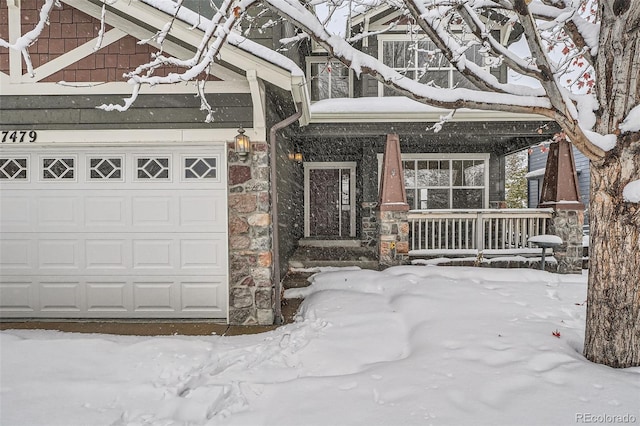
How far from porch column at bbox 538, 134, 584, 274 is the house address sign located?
8.51 metres

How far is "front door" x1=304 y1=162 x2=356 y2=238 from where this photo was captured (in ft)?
33.2

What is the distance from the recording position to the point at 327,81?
8984 millimetres

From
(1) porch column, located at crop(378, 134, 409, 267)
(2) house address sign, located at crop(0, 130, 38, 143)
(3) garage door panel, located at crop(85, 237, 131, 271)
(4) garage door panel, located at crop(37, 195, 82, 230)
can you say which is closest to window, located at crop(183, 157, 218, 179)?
(3) garage door panel, located at crop(85, 237, 131, 271)

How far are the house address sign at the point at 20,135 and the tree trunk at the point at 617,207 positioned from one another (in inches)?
242

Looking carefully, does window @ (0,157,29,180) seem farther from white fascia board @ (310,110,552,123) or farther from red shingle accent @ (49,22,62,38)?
white fascia board @ (310,110,552,123)

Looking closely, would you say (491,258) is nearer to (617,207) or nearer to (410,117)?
(410,117)

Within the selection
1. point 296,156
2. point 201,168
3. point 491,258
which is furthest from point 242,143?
point 491,258

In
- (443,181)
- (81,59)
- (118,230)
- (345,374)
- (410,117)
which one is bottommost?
(345,374)

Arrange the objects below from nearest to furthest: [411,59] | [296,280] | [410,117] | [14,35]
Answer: [14,35]
[296,280]
[410,117]
[411,59]

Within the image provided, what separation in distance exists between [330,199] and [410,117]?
3885 millimetres

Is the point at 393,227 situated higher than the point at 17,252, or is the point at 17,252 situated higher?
the point at 393,227

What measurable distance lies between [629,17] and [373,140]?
20.9 feet

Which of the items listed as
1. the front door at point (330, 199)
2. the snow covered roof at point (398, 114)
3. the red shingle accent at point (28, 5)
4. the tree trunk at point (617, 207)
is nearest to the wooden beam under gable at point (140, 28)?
the red shingle accent at point (28, 5)

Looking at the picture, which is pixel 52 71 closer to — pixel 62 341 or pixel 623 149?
pixel 62 341
